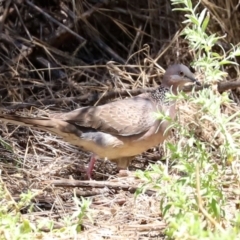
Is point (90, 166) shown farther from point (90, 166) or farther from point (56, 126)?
point (56, 126)

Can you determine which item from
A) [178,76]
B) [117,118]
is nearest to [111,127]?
[117,118]

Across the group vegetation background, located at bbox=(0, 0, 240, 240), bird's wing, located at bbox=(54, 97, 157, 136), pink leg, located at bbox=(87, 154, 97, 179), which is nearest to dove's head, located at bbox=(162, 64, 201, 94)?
vegetation background, located at bbox=(0, 0, 240, 240)

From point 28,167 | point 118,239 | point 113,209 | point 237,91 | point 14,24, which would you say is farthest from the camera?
point 14,24

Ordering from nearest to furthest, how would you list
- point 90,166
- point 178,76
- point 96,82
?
1. point 90,166
2. point 178,76
3. point 96,82

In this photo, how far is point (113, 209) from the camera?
382 cm

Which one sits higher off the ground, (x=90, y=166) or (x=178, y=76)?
(x=178, y=76)

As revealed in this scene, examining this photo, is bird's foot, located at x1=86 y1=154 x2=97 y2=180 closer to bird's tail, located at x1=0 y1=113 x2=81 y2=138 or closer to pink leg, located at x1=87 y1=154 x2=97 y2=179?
pink leg, located at x1=87 y1=154 x2=97 y2=179

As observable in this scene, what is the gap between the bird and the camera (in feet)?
14.5

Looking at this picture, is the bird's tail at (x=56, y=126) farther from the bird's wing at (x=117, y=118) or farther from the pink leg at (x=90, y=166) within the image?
the pink leg at (x=90, y=166)

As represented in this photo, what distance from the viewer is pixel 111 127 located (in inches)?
176

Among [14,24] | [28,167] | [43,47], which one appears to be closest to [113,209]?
[28,167]

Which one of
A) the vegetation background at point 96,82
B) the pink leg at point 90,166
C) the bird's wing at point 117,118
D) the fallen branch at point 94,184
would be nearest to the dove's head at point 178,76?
the vegetation background at point 96,82

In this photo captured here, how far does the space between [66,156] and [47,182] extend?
2.52 feet

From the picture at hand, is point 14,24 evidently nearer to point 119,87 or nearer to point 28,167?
point 119,87
